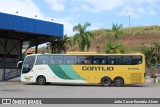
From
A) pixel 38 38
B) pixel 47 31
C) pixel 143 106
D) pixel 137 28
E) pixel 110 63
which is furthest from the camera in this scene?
pixel 137 28

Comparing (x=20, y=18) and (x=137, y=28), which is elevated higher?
(x=137, y=28)

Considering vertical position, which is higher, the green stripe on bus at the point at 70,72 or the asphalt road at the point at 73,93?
the green stripe on bus at the point at 70,72

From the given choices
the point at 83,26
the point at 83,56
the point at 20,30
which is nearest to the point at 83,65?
the point at 83,56

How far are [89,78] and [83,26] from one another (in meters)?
35.1

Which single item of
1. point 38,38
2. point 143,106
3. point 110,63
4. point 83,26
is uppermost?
point 83,26

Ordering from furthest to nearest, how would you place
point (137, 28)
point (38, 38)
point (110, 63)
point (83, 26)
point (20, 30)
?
point (137, 28), point (83, 26), point (38, 38), point (20, 30), point (110, 63)

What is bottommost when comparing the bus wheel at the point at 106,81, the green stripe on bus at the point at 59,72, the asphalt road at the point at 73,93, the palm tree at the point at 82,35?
the asphalt road at the point at 73,93

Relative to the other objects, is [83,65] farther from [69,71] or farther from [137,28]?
[137,28]

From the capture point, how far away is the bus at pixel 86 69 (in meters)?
33.1

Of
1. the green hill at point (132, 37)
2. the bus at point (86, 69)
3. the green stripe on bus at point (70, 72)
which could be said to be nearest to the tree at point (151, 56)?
the green hill at point (132, 37)

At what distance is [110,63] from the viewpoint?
109 feet

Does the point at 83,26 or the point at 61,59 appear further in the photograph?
the point at 83,26

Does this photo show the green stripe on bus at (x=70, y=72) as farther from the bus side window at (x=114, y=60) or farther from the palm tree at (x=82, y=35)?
the palm tree at (x=82, y=35)

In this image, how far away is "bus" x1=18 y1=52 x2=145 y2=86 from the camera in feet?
109
